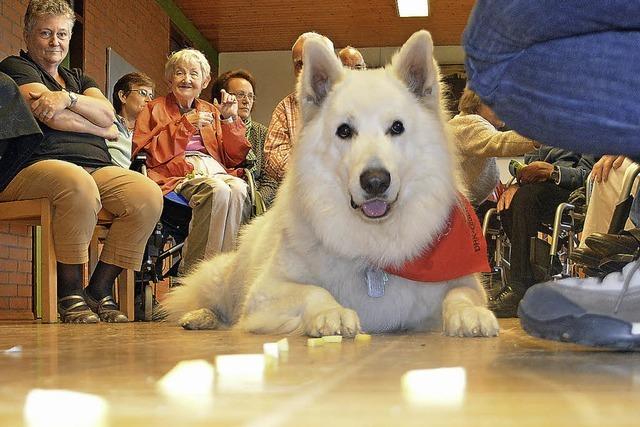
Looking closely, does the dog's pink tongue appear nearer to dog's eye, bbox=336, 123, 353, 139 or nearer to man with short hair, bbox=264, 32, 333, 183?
dog's eye, bbox=336, 123, 353, 139

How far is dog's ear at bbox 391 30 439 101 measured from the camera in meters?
2.87

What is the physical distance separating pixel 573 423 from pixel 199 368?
805 millimetres

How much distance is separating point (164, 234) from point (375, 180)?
3368 mm

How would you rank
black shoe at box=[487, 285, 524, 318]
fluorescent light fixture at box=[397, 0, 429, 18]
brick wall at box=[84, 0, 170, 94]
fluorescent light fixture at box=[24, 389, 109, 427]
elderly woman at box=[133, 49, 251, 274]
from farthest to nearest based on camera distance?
fluorescent light fixture at box=[397, 0, 429, 18] < brick wall at box=[84, 0, 170, 94] < elderly woman at box=[133, 49, 251, 274] < black shoe at box=[487, 285, 524, 318] < fluorescent light fixture at box=[24, 389, 109, 427]

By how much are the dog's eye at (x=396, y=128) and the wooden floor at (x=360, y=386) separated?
2.88ft

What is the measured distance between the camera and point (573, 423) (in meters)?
0.93

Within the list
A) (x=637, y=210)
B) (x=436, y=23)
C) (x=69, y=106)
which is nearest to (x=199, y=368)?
(x=637, y=210)

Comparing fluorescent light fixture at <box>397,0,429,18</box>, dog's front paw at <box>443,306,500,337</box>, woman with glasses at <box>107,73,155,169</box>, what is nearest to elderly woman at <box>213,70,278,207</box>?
woman with glasses at <box>107,73,155,169</box>

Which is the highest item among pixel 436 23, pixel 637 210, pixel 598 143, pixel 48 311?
pixel 436 23

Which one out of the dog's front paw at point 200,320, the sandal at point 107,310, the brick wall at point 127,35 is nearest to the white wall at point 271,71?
the brick wall at point 127,35

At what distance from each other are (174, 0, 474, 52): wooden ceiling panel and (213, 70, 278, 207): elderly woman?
6519 millimetres

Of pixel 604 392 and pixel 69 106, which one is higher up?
pixel 69 106

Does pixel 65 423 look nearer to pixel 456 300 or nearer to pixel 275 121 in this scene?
pixel 456 300

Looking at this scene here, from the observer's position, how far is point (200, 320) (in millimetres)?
3338
